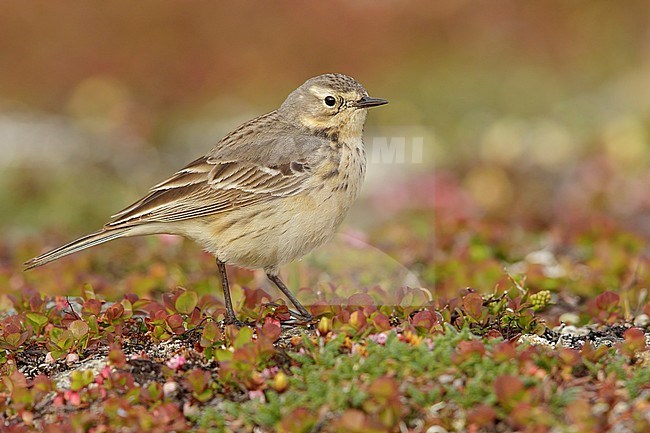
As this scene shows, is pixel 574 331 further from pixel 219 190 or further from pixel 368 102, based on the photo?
pixel 219 190

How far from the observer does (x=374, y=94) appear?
17.8 meters

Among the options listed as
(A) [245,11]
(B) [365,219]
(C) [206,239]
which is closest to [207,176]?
(C) [206,239]

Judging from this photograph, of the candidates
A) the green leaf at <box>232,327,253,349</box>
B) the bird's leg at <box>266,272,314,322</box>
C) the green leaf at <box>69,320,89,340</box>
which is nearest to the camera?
the green leaf at <box>232,327,253,349</box>

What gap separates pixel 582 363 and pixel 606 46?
1648cm

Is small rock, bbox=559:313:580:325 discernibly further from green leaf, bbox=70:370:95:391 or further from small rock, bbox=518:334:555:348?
green leaf, bbox=70:370:95:391

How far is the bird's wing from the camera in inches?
256

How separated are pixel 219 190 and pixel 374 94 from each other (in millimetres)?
11513

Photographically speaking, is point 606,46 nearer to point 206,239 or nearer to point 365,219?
point 365,219

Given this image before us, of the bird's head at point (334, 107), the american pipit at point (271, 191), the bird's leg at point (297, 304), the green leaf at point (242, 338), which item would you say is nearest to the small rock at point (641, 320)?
the american pipit at point (271, 191)

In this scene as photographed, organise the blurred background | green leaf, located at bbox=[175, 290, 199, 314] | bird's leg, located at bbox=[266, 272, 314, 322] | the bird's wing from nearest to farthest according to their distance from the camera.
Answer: green leaf, located at bbox=[175, 290, 199, 314]
bird's leg, located at bbox=[266, 272, 314, 322]
the bird's wing
the blurred background

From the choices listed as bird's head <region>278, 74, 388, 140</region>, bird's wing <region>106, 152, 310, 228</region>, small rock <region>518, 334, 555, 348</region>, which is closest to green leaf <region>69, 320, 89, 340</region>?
bird's wing <region>106, 152, 310, 228</region>

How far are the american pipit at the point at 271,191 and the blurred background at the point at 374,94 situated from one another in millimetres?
2201

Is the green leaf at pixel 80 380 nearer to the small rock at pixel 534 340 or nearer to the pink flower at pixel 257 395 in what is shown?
the pink flower at pixel 257 395

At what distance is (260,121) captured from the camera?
719 cm
